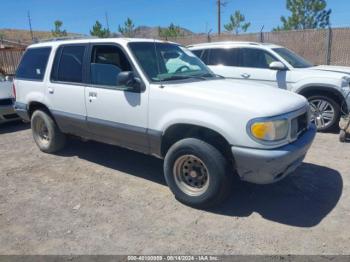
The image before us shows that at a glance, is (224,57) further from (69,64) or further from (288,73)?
(69,64)

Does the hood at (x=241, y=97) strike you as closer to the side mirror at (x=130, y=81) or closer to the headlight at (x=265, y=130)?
the headlight at (x=265, y=130)

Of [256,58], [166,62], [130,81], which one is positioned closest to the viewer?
[130,81]

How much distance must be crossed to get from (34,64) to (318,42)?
14.3 m

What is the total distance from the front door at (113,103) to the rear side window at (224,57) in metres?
4.12

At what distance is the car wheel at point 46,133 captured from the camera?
5.83 meters

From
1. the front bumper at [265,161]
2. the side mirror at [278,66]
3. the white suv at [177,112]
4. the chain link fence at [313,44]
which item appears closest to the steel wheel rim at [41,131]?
the white suv at [177,112]

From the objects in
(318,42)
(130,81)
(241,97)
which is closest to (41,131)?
(130,81)

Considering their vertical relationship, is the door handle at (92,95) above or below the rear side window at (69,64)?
below

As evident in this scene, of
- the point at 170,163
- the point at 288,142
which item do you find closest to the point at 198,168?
the point at 170,163

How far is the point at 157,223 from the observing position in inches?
149

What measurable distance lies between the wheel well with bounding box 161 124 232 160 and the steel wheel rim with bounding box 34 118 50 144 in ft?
8.98

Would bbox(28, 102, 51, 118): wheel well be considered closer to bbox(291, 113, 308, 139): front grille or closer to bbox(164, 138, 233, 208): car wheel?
bbox(164, 138, 233, 208): car wheel

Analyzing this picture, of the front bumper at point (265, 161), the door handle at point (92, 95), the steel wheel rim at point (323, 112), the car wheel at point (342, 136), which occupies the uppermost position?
the door handle at point (92, 95)

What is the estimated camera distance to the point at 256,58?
7.95 metres
